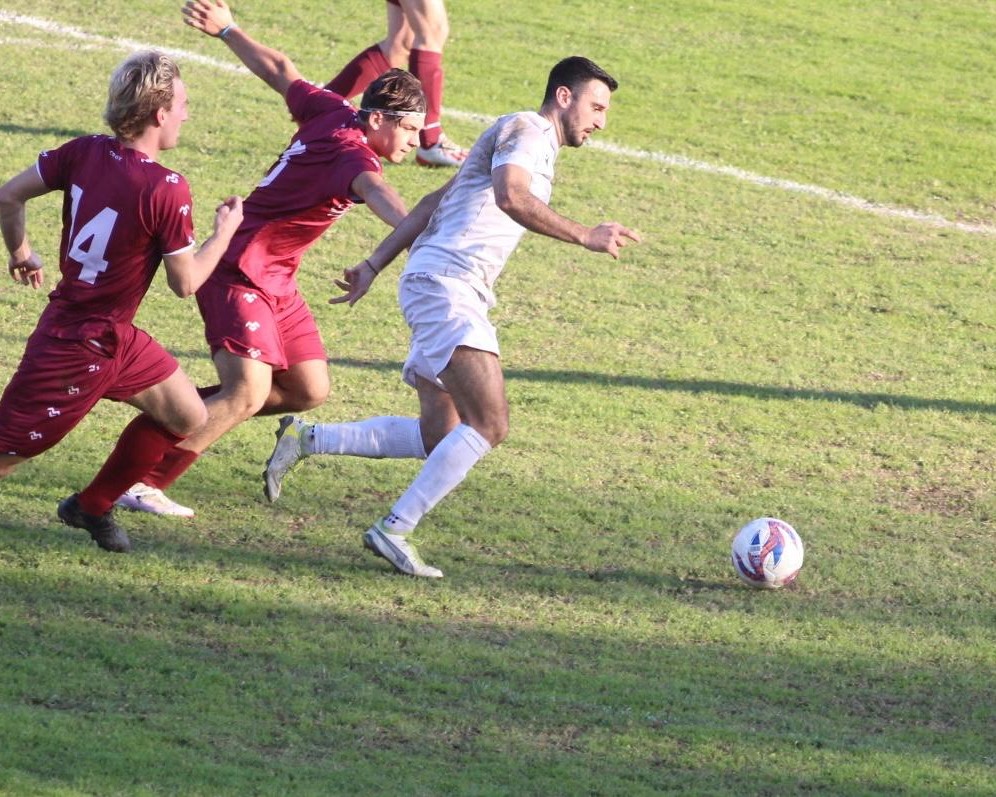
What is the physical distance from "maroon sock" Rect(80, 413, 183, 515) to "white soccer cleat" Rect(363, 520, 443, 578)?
0.87 metres

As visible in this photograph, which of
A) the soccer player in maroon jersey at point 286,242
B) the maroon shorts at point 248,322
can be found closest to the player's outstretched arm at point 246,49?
the soccer player in maroon jersey at point 286,242

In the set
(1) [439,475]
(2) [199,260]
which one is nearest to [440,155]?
(1) [439,475]

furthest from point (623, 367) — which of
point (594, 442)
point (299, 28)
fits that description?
point (299, 28)

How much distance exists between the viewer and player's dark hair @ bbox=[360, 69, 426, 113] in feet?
21.5

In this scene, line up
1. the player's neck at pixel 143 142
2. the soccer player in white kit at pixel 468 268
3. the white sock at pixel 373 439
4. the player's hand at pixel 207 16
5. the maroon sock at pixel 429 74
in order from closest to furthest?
the player's neck at pixel 143 142, the soccer player in white kit at pixel 468 268, the white sock at pixel 373 439, the player's hand at pixel 207 16, the maroon sock at pixel 429 74

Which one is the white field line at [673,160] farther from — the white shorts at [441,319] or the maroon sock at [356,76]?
the white shorts at [441,319]

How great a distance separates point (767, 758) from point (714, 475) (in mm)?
3040

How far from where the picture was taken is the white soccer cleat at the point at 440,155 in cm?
1184

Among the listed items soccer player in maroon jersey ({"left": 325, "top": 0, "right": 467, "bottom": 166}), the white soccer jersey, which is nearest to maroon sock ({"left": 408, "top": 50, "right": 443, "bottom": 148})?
soccer player in maroon jersey ({"left": 325, "top": 0, "right": 467, "bottom": 166})

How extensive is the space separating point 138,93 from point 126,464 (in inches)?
56.8

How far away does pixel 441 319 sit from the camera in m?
6.30

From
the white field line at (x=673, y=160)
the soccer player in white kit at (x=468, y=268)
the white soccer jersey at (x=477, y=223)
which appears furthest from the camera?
the white field line at (x=673, y=160)

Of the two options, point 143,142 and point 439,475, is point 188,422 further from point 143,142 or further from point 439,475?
point 143,142

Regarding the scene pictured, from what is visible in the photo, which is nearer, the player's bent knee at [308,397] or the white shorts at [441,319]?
the white shorts at [441,319]
